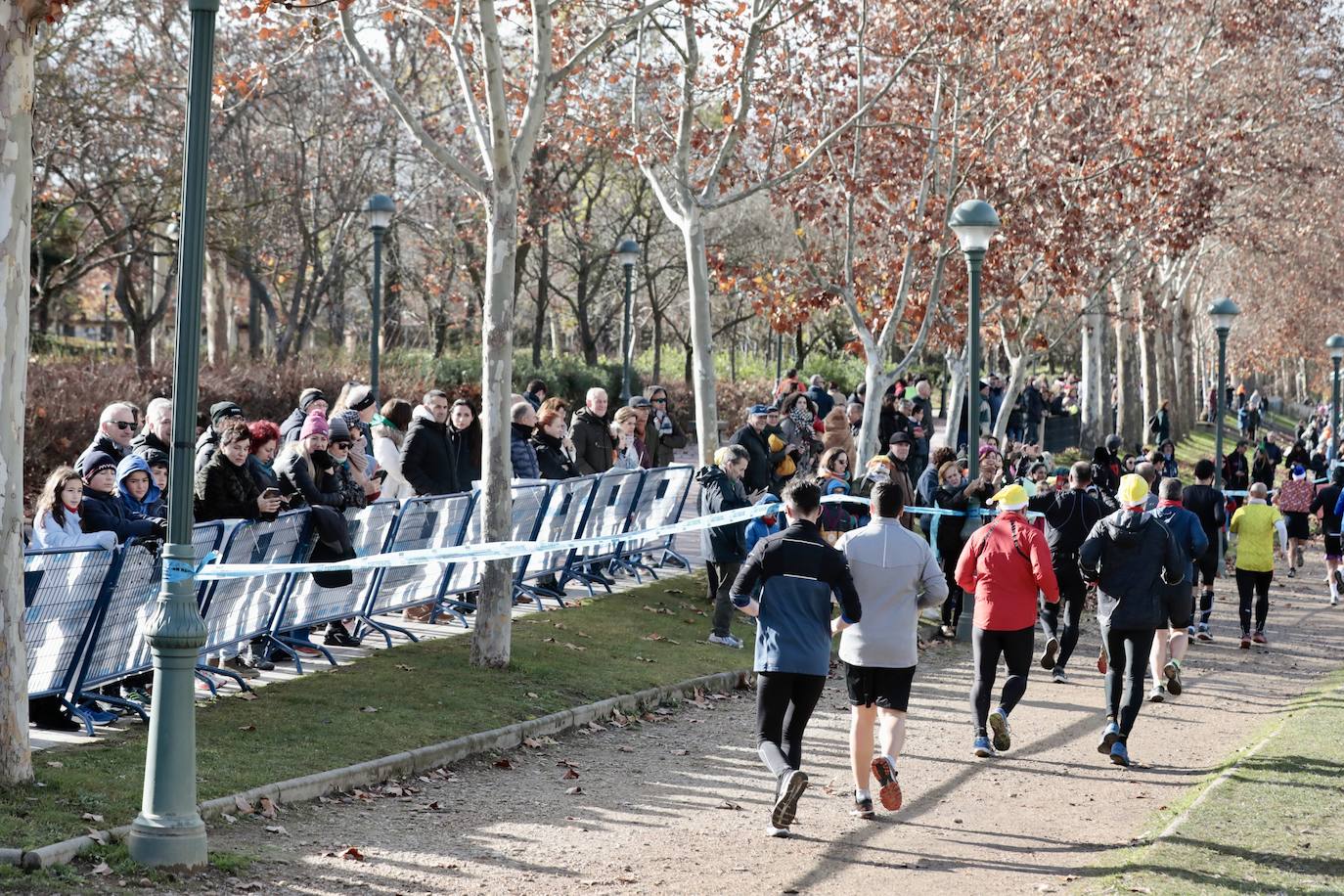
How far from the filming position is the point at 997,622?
11.0 m

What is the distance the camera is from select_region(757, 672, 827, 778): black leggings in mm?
8656

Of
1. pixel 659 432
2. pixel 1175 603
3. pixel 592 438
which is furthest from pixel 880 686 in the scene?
pixel 659 432

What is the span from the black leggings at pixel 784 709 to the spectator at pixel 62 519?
404cm

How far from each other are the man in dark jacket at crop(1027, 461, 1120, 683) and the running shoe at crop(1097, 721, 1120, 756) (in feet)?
12.0

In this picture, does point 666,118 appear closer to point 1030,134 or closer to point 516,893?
point 1030,134

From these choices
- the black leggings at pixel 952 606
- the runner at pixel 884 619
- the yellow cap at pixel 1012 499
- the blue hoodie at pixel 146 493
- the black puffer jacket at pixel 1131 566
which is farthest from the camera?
the black leggings at pixel 952 606

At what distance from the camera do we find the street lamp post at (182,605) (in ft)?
23.3

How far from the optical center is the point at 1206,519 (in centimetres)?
1975

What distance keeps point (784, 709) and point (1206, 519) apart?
12556mm

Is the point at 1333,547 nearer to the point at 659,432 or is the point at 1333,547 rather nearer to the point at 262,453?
the point at 659,432

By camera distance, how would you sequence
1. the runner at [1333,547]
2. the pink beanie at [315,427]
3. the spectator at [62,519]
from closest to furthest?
the spectator at [62,519] → the pink beanie at [315,427] → the runner at [1333,547]

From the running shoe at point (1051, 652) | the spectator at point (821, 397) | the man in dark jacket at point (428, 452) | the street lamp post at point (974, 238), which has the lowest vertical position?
the running shoe at point (1051, 652)

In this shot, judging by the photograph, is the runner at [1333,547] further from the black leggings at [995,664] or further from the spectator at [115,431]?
the spectator at [115,431]

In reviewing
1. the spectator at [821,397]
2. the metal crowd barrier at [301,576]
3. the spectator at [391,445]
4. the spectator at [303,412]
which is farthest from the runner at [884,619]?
the spectator at [821,397]
